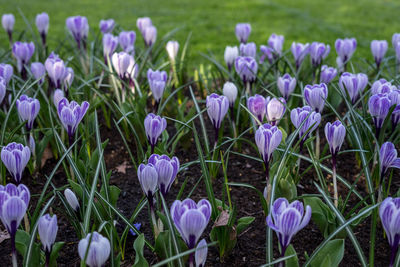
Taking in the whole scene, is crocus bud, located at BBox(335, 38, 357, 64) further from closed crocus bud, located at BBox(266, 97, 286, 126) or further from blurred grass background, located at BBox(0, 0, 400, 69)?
blurred grass background, located at BBox(0, 0, 400, 69)

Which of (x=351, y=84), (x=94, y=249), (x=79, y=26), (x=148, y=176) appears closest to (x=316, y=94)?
(x=351, y=84)

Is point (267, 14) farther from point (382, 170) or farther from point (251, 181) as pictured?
point (382, 170)

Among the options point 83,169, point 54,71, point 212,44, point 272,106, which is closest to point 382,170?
point 272,106

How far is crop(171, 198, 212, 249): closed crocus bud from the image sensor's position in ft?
3.84

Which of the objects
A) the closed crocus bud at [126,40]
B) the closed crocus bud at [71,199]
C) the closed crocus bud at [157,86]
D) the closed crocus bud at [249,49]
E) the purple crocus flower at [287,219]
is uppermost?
the closed crocus bud at [126,40]

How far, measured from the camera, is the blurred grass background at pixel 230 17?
484cm

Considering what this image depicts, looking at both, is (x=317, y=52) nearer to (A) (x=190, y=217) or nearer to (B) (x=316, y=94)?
(B) (x=316, y=94)

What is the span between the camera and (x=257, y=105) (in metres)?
1.90

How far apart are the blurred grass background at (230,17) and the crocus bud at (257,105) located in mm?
2240

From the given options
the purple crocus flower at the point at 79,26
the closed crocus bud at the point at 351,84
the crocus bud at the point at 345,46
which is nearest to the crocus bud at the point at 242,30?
the crocus bud at the point at 345,46

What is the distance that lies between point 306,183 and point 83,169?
0.93m

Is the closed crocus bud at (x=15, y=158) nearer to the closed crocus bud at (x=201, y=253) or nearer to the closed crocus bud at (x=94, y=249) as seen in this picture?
the closed crocus bud at (x=94, y=249)

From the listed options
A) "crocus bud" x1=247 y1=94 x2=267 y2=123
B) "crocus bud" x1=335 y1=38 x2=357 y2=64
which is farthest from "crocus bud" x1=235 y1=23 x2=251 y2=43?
"crocus bud" x1=247 y1=94 x2=267 y2=123

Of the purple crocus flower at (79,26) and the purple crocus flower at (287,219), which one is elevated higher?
the purple crocus flower at (79,26)
